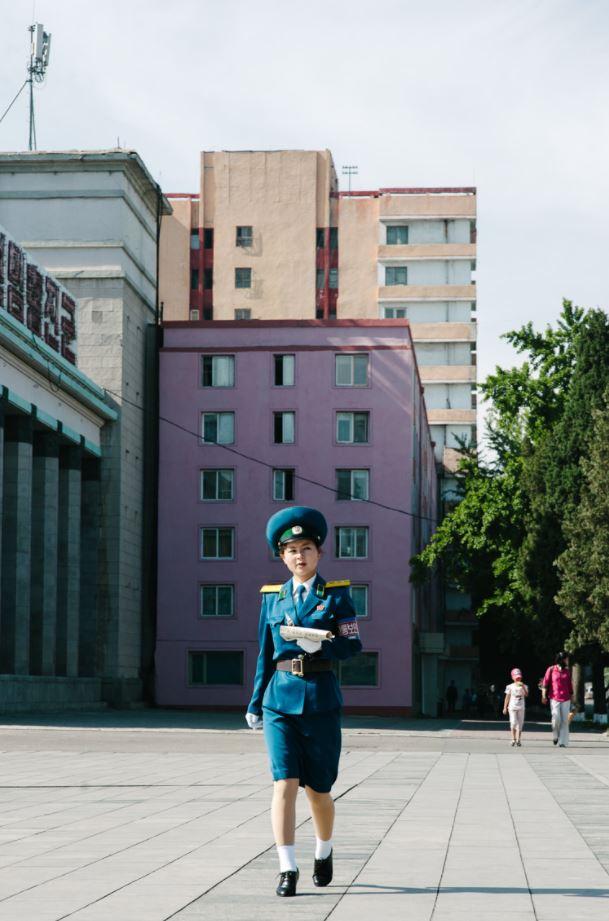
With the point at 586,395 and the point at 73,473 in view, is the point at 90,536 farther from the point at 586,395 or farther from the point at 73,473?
the point at 586,395

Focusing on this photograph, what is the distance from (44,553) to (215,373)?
1474cm

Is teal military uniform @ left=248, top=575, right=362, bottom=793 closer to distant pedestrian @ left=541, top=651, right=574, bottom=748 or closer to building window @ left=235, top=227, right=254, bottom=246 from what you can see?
distant pedestrian @ left=541, top=651, right=574, bottom=748

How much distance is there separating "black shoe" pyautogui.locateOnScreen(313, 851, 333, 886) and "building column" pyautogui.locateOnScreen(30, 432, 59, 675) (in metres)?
39.0

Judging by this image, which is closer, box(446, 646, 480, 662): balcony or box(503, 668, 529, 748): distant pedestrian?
box(503, 668, 529, 748): distant pedestrian

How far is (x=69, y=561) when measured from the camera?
50.1m

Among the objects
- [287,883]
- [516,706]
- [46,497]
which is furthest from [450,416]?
[287,883]

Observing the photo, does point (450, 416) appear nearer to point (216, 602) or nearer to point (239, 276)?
point (239, 276)

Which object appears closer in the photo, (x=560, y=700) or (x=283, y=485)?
(x=560, y=700)

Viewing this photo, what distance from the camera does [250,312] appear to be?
9319cm

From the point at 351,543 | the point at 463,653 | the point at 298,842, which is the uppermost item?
the point at 351,543

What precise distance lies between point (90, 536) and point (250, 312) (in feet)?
136

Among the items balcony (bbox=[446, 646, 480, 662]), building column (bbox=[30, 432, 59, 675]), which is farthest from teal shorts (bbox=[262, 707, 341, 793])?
balcony (bbox=[446, 646, 480, 662])

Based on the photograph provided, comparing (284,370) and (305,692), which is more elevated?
(284,370)

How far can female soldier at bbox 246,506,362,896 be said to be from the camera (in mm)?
8250
